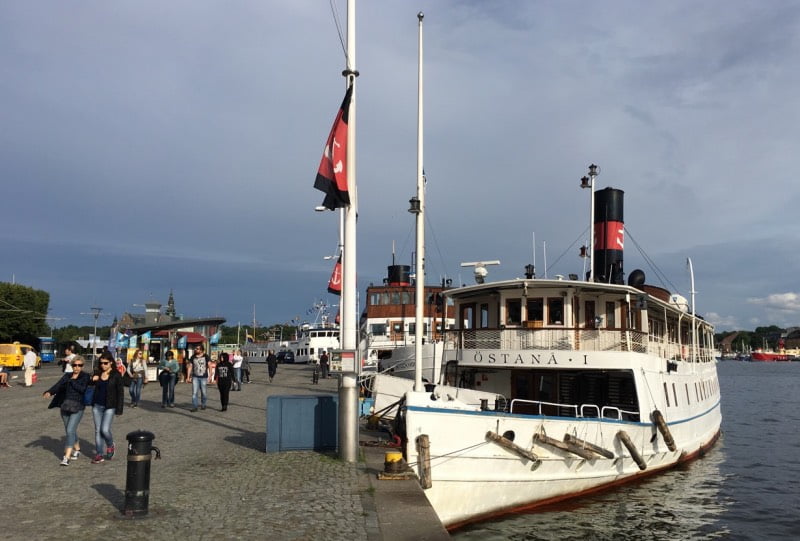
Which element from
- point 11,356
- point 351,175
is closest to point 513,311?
point 351,175

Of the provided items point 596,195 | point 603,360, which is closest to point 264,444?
point 603,360

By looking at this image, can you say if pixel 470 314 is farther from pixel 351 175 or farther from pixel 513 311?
pixel 351 175

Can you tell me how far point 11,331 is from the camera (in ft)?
222

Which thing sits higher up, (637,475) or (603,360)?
(603,360)

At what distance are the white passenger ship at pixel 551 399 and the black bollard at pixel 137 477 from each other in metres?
4.87

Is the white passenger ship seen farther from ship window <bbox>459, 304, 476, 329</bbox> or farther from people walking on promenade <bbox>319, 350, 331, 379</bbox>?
people walking on promenade <bbox>319, 350, 331, 379</bbox>

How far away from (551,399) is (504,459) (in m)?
Answer: 4.88

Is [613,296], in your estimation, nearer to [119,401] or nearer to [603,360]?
[603,360]

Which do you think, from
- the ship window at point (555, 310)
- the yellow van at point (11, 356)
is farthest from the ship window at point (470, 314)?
the yellow van at point (11, 356)

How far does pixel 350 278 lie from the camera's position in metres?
12.5

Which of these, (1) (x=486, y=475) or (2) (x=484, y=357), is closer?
(1) (x=486, y=475)

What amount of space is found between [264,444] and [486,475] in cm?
496

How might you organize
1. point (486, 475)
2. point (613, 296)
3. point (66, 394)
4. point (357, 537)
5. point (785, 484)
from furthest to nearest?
1. point (785, 484)
2. point (613, 296)
3. point (486, 475)
4. point (66, 394)
5. point (357, 537)

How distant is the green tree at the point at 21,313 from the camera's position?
221 feet
